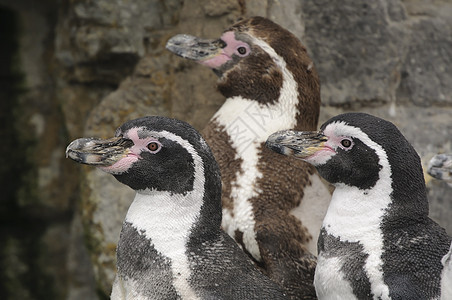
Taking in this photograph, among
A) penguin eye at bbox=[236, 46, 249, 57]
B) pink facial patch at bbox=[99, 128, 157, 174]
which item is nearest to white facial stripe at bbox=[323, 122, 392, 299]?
pink facial patch at bbox=[99, 128, 157, 174]

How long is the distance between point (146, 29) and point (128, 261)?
117 centimetres

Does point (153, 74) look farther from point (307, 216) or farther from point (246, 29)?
point (307, 216)

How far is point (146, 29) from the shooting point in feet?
7.93

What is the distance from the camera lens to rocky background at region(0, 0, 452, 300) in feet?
6.96

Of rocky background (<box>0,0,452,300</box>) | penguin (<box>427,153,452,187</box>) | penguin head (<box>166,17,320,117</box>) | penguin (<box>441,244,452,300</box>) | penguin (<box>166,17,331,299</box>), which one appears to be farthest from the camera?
rocky background (<box>0,0,452,300</box>)

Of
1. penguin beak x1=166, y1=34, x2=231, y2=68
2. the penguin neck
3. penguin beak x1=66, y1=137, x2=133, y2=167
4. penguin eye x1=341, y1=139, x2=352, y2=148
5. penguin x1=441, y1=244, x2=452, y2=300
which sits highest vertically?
penguin eye x1=341, y1=139, x2=352, y2=148

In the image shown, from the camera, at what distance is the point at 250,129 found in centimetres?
173

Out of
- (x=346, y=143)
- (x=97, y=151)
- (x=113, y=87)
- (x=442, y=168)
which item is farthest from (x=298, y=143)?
(x=113, y=87)

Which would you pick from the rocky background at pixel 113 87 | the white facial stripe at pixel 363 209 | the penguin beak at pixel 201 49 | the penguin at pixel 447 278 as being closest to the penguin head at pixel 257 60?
the penguin beak at pixel 201 49

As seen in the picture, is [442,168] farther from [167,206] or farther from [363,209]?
[167,206]

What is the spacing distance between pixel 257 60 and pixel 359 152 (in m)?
0.46

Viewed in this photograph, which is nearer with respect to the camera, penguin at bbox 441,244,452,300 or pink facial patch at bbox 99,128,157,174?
penguin at bbox 441,244,452,300

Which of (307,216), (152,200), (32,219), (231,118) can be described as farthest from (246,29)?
(32,219)

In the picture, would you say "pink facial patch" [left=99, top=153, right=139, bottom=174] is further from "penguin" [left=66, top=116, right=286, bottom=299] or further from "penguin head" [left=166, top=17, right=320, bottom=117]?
"penguin head" [left=166, top=17, right=320, bottom=117]
